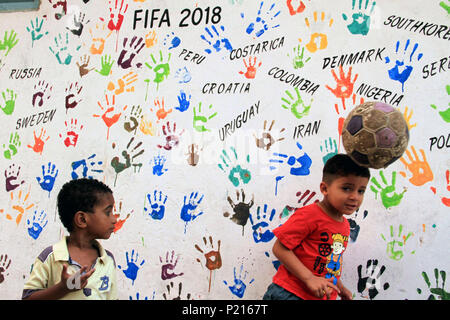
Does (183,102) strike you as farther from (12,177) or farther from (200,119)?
(12,177)

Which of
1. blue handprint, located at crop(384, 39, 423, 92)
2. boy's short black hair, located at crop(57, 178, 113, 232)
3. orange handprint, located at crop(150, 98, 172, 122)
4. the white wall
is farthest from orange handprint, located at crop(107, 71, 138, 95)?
blue handprint, located at crop(384, 39, 423, 92)

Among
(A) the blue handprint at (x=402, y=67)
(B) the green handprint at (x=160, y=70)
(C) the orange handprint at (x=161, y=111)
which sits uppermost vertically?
(B) the green handprint at (x=160, y=70)

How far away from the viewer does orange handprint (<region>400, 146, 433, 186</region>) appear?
2.80 m

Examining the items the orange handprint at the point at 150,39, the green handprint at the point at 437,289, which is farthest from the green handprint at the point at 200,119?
the green handprint at the point at 437,289

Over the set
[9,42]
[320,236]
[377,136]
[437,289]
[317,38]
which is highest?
[9,42]

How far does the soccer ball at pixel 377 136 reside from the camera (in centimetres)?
224

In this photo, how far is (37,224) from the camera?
3.15m

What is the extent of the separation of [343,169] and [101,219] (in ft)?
4.28

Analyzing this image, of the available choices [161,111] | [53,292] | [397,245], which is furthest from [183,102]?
[397,245]

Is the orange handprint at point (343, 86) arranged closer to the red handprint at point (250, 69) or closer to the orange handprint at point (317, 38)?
the orange handprint at point (317, 38)

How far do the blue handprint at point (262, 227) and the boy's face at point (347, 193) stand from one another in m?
0.56

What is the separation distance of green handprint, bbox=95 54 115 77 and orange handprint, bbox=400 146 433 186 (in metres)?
2.06

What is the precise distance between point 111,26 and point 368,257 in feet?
7.68
